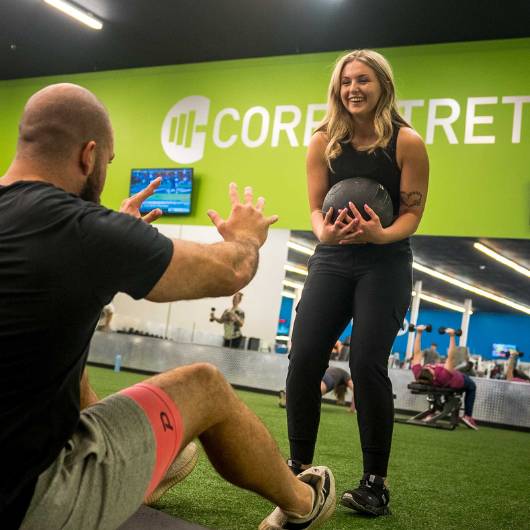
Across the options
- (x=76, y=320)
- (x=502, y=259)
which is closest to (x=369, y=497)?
(x=76, y=320)

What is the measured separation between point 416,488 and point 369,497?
2.31 feet

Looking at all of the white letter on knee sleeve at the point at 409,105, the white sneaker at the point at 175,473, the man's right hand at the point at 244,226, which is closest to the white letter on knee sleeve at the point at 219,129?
the white letter on knee sleeve at the point at 409,105

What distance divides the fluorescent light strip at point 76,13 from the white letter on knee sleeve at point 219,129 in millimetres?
1852

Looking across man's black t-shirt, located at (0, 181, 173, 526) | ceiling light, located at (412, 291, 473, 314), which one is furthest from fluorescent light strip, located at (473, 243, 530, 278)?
man's black t-shirt, located at (0, 181, 173, 526)

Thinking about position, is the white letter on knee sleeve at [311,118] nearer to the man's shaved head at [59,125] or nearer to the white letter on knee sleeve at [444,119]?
the white letter on knee sleeve at [444,119]

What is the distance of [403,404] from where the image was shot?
7.56m

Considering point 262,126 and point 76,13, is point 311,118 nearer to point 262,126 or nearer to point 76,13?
point 262,126

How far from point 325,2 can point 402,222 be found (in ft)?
19.6

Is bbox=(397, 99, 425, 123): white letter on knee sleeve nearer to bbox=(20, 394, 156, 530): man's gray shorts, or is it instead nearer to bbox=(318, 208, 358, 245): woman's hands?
bbox=(318, 208, 358, 245): woman's hands

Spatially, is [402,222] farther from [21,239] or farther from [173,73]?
[173,73]

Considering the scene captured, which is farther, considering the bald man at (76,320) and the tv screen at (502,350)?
the tv screen at (502,350)

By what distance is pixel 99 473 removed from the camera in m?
1.09

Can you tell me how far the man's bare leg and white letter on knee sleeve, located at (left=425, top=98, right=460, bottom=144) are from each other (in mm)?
6706

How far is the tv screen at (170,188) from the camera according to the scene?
28.6 feet
